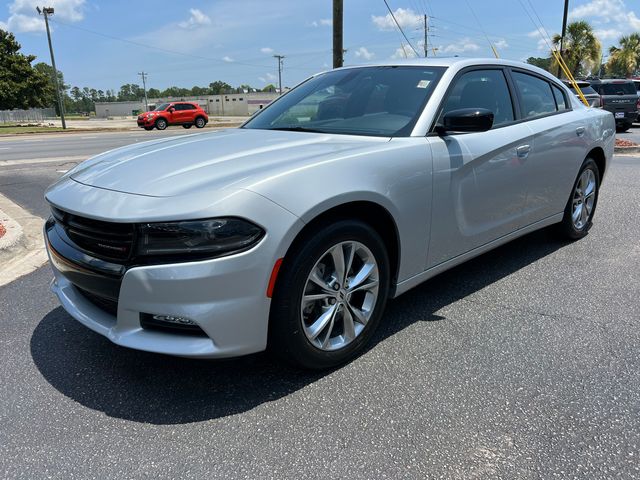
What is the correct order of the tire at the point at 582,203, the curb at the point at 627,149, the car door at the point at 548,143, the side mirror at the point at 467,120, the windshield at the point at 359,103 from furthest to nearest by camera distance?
the curb at the point at 627,149 → the tire at the point at 582,203 → the car door at the point at 548,143 → the windshield at the point at 359,103 → the side mirror at the point at 467,120

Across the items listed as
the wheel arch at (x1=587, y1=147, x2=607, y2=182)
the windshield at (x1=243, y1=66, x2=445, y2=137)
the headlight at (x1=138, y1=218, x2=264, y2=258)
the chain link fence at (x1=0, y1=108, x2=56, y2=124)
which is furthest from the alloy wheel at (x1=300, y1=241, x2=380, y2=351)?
the chain link fence at (x1=0, y1=108, x2=56, y2=124)

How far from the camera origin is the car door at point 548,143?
4.05 metres

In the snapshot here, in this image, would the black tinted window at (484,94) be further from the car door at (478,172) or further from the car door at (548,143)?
the car door at (548,143)

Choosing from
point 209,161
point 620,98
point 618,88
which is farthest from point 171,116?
point 209,161

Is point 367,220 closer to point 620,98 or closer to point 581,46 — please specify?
point 620,98

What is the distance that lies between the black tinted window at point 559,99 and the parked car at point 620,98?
15.3 m

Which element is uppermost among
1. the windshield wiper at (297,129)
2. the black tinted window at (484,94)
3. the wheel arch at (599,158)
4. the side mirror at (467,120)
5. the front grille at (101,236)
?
the black tinted window at (484,94)

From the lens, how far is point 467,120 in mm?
3047

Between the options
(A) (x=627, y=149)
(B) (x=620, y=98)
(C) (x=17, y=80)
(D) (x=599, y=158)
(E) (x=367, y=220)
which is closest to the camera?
(E) (x=367, y=220)

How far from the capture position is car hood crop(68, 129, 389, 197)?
243 centimetres

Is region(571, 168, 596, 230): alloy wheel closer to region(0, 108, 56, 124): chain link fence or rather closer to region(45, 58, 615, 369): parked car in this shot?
region(45, 58, 615, 369): parked car

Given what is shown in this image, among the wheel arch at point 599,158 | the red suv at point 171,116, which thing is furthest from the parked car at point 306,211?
the red suv at point 171,116

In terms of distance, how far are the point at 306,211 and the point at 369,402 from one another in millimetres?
977

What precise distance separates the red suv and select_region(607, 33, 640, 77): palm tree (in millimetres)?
46945
